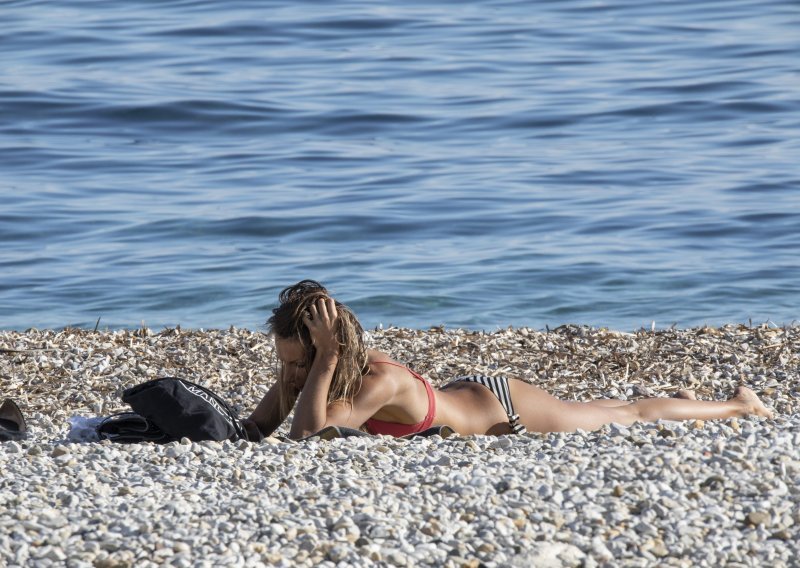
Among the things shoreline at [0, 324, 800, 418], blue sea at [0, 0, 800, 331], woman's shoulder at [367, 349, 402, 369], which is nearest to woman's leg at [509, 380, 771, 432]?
woman's shoulder at [367, 349, 402, 369]

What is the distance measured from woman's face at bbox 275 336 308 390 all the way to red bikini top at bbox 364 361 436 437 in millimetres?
340

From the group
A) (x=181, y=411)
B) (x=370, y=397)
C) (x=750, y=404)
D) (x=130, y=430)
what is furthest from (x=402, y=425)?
(x=750, y=404)

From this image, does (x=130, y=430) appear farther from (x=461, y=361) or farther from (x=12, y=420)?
(x=461, y=361)

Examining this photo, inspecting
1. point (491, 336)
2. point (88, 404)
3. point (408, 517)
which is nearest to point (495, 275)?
point (491, 336)

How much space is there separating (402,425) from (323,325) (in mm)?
600

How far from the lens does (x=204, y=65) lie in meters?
24.5

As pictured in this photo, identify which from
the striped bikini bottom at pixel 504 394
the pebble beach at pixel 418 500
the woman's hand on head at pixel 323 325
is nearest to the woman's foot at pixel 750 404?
the pebble beach at pixel 418 500

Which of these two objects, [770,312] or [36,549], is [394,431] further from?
[770,312]

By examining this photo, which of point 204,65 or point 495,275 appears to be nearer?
point 495,275

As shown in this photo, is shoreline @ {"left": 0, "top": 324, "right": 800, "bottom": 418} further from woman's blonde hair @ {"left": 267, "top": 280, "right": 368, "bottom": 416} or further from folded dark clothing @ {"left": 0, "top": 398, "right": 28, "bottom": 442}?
woman's blonde hair @ {"left": 267, "top": 280, "right": 368, "bottom": 416}

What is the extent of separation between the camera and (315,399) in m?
5.70

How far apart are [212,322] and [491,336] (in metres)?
4.79

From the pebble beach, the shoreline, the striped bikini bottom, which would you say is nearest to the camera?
the pebble beach

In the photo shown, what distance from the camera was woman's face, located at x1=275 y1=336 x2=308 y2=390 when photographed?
5.91 metres
